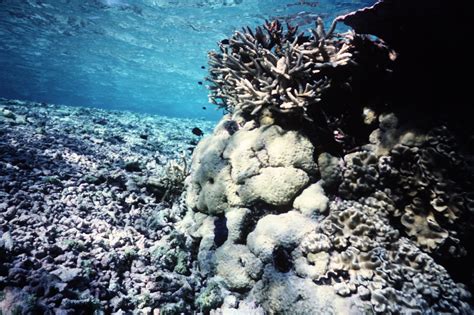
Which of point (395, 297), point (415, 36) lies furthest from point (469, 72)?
point (395, 297)

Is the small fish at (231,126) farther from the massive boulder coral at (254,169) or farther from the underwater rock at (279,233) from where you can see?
the underwater rock at (279,233)

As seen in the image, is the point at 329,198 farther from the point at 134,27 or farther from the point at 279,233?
the point at 134,27

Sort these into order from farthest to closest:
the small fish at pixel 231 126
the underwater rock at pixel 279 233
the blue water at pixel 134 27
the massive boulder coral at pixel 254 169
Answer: the blue water at pixel 134 27, the small fish at pixel 231 126, the massive boulder coral at pixel 254 169, the underwater rock at pixel 279 233

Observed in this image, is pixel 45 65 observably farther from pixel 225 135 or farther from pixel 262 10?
pixel 225 135

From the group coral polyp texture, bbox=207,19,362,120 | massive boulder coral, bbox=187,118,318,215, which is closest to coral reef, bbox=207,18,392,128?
coral polyp texture, bbox=207,19,362,120

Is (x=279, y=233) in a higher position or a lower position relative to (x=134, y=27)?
higher

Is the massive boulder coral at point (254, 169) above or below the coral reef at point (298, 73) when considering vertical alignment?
below

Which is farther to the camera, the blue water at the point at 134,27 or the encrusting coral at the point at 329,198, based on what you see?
the blue water at the point at 134,27

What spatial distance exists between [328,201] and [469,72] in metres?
2.28

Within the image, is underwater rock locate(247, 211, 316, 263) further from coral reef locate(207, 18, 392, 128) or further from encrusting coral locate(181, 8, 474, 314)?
coral reef locate(207, 18, 392, 128)

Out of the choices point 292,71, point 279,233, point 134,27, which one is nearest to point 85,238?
point 279,233

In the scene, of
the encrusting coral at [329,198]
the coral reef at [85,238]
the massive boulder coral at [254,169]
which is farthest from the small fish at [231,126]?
the coral reef at [85,238]

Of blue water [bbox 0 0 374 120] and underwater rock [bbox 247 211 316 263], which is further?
blue water [bbox 0 0 374 120]

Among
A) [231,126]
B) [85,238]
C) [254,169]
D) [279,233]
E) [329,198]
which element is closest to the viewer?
[279,233]
